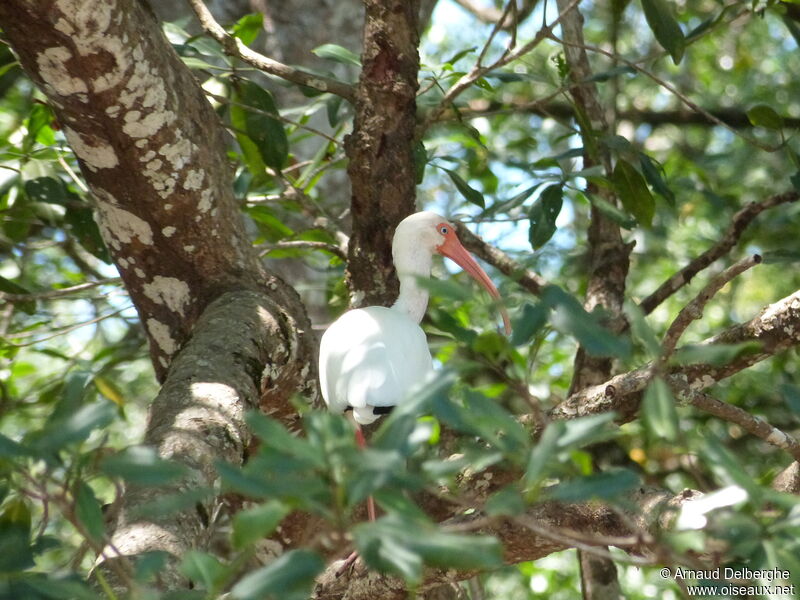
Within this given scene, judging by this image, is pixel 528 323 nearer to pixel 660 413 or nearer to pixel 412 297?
pixel 660 413

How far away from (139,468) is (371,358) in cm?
148

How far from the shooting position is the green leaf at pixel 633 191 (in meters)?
2.91

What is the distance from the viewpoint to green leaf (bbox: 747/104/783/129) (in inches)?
112

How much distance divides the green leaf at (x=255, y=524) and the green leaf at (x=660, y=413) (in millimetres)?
412

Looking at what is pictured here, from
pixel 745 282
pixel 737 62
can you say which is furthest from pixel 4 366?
pixel 737 62

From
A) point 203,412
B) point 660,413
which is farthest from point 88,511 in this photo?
point 203,412

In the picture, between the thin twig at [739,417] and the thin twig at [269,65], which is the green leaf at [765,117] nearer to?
the thin twig at [739,417]

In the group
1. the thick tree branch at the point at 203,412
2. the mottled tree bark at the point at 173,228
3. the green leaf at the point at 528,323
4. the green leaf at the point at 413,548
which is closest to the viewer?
the green leaf at the point at 413,548

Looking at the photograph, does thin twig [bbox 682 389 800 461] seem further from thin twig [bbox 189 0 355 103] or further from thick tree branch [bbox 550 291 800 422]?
thin twig [bbox 189 0 355 103]

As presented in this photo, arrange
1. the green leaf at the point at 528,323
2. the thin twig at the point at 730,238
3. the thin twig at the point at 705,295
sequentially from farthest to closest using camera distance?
the thin twig at the point at 730,238, the thin twig at the point at 705,295, the green leaf at the point at 528,323

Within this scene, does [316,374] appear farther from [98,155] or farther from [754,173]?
[754,173]

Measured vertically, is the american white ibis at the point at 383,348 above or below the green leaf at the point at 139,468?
above

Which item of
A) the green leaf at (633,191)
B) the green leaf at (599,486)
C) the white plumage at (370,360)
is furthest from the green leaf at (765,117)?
the green leaf at (599,486)

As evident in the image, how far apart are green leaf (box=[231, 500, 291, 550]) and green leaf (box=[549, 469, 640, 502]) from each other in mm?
313
